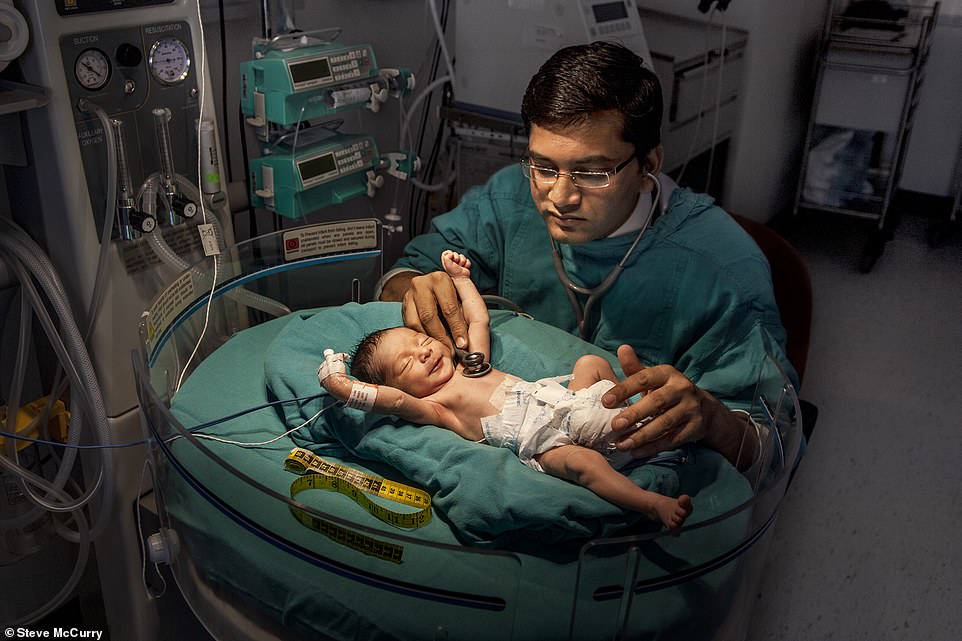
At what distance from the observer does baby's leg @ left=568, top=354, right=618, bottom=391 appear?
4.85ft

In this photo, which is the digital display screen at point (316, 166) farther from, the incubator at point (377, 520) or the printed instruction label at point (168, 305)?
the printed instruction label at point (168, 305)

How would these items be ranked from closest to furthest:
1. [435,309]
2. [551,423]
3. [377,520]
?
[377,520], [551,423], [435,309]

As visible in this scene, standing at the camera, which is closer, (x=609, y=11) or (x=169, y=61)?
(x=169, y=61)

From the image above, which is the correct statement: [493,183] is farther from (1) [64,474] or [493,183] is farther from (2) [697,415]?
(1) [64,474]

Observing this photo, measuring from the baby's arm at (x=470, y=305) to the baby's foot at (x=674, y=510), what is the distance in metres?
0.51

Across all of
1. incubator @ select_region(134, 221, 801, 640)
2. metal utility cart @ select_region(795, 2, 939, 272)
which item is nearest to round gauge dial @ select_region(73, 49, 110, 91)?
incubator @ select_region(134, 221, 801, 640)

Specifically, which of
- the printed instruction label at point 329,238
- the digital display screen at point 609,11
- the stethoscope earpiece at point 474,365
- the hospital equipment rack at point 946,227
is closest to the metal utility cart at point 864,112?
the hospital equipment rack at point 946,227

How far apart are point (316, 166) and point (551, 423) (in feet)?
2.71

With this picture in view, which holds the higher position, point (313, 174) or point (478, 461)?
point (313, 174)

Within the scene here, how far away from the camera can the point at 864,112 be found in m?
3.72

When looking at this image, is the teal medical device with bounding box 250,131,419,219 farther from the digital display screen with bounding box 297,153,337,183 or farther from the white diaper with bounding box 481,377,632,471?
the white diaper with bounding box 481,377,632,471

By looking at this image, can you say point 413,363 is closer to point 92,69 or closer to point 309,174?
point 309,174

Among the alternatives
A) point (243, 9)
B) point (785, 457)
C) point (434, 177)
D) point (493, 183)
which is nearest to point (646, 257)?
point (493, 183)

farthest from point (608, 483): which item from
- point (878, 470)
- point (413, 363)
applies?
point (878, 470)
